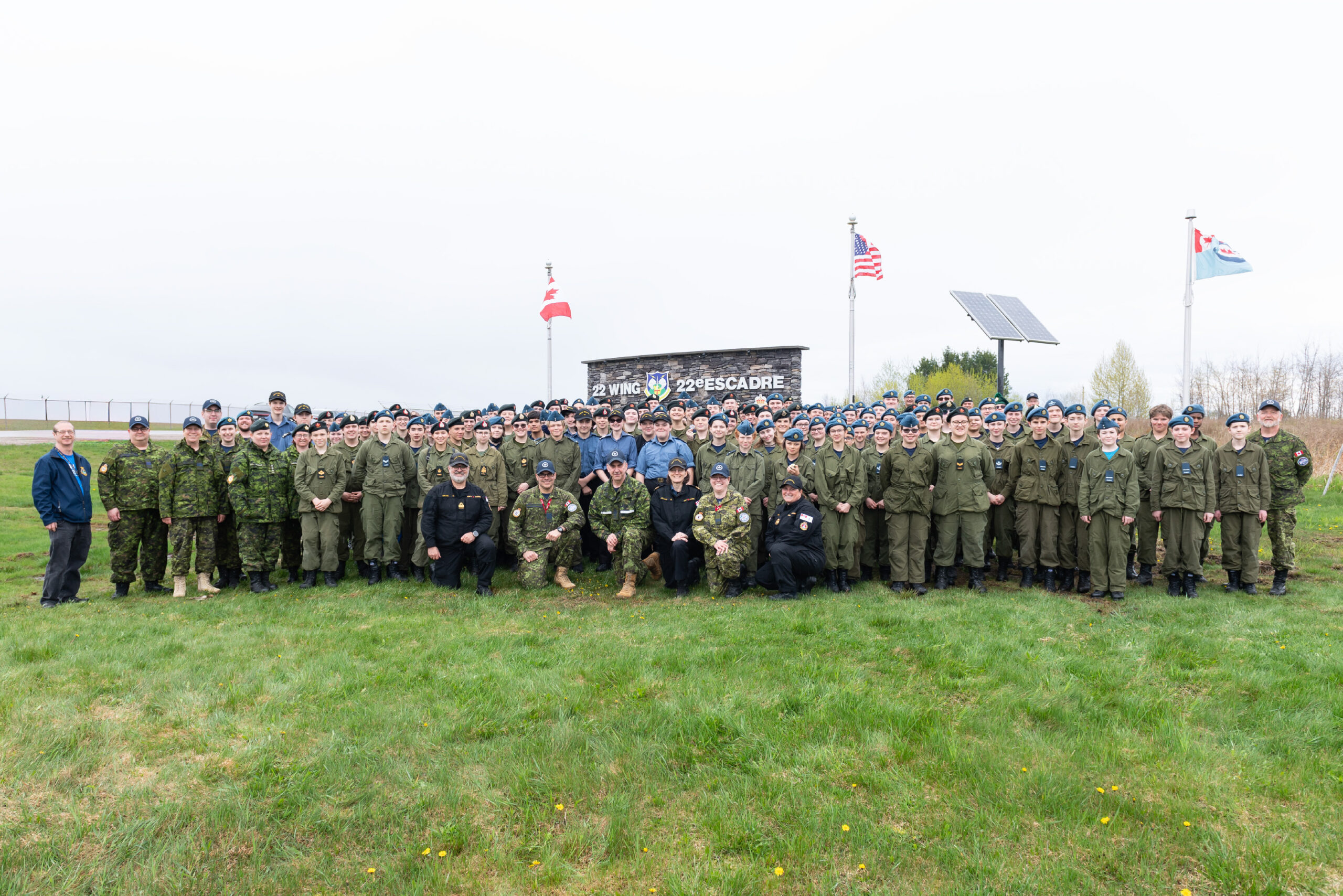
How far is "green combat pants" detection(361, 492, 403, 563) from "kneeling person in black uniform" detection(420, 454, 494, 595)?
78 cm

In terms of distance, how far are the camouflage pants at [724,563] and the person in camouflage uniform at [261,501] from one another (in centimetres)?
545

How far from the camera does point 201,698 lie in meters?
5.15

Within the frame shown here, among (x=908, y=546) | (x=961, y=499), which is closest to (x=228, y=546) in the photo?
(x=908, y=546)

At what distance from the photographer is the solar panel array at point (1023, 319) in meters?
19.6

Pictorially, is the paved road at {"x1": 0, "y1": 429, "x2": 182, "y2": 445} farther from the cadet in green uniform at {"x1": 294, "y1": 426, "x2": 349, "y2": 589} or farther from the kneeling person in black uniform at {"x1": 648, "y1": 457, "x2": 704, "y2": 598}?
the kneeling person in black uniform at {"x1": 648, "y1": 457, "x2": 704, "y2": 598}

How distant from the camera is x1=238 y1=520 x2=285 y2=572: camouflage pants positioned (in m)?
8.85

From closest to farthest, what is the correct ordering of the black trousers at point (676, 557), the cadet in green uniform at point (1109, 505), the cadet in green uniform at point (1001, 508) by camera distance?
the cadet in green uniform at point (1109, 505)
the black trousers at point (676, 557)
the cadet in green uniform at point (1001, 508)

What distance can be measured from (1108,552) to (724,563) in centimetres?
440

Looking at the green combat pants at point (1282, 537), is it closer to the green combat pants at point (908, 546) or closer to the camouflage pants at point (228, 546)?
the green combat pants at point (908, 546)

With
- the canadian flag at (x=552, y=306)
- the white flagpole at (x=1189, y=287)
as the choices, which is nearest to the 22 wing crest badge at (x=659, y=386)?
the canadian flag at (x=552, y=306)

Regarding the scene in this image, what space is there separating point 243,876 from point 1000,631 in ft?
19.7

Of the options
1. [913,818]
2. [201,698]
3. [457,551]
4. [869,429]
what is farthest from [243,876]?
[869,429]

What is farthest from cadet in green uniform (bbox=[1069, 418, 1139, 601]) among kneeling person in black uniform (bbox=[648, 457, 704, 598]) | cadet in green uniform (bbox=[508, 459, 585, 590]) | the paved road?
the paved road

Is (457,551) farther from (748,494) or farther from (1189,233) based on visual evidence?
(1189,233)
